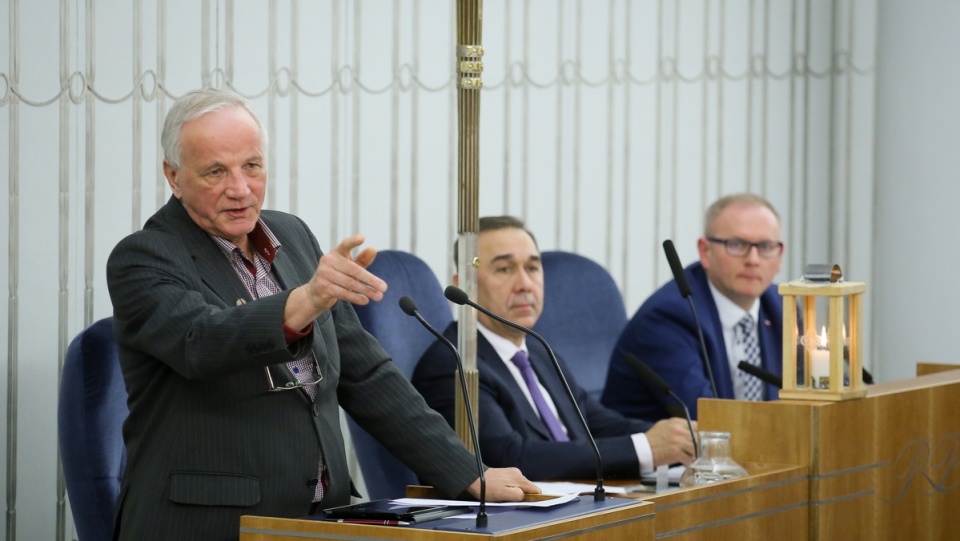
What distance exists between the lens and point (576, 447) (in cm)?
394

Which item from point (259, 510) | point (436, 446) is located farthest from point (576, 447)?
point (259, 510)

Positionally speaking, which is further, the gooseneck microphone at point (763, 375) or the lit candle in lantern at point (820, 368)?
the gooseneck microphone at point (763, 375)

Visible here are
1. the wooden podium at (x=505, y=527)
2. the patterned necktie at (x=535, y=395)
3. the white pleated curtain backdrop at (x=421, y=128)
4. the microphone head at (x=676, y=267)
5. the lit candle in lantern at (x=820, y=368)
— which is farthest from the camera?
the patterned necktie at (x=535, y=395)

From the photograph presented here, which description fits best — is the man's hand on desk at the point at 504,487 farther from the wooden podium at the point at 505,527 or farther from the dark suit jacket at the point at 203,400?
the dark suit jacket at the point at 203,400

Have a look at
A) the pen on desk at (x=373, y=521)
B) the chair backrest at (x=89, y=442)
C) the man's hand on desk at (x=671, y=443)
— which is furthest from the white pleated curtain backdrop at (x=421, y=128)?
the pen on desk at (x=373, y=521)

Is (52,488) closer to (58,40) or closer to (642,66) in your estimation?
(58,40)

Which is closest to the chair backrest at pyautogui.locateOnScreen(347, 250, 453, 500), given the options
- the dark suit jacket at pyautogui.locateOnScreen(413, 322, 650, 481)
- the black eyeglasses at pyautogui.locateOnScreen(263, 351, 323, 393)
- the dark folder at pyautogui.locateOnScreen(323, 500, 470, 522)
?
the dark suit jacket at pyautogui.locateOnScreen(413, 322, 650, 481)

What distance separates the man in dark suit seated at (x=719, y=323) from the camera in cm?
458

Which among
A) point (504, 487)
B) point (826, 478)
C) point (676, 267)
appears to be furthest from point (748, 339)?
point (504, 487)

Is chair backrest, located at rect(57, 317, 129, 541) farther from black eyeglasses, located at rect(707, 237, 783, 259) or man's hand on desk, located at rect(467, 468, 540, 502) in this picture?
black eyeglasses, located at rect(707, 237, 783, 259)

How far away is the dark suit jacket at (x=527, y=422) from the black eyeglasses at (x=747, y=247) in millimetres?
695

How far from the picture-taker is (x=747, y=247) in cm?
473

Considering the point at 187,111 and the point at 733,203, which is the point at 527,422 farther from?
the point at 187,111

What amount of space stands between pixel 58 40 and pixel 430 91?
1.49m
